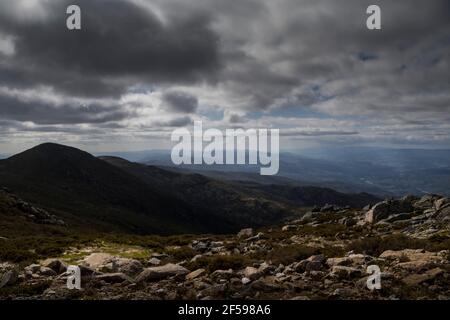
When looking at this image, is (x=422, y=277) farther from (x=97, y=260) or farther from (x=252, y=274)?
(x=97, y=260)

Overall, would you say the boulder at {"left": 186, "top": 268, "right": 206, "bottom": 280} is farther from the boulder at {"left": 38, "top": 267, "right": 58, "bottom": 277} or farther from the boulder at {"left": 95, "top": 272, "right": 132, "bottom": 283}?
the boulder at {"left": 38, "top": 267, "right": 58, "bottom": 277}

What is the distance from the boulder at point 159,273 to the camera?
17.2m

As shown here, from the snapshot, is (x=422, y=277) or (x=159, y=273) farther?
(x=159, y=273)

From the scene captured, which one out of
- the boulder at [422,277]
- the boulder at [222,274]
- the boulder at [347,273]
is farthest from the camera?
the boulder at [222,274]

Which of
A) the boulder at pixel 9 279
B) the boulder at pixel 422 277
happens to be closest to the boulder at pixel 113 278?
the boulder at pixel 9 279

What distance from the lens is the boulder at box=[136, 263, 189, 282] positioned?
1716 centimetres

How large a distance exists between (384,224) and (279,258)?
2248 cm

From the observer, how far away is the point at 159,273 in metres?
17.6

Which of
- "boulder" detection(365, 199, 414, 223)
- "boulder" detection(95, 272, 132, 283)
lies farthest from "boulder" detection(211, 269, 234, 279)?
"boulder" detection(365, 199, 414, 223)

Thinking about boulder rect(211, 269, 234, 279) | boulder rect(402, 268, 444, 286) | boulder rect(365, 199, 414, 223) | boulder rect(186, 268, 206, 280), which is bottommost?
boulder rect(365, 199, 414, 223)

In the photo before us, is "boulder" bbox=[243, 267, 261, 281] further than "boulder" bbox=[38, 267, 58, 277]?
No

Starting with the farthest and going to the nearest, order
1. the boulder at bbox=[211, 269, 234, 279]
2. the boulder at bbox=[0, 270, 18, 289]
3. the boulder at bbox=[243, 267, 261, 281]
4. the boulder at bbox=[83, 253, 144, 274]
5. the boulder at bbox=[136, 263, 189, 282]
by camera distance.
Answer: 1. the boulder at bbox=[83, 253, 144, 274]
2. the boulder at bbox=[0, 270, 18, 289]
3. the boulder at bbox=[136, 263, 189, 282]
4. the boulder at bbox=[211, 269, 234, 279]
5. the boulder at bbox=[243, 267, 261, 281]

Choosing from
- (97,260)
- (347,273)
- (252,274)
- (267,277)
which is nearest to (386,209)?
(347,273)

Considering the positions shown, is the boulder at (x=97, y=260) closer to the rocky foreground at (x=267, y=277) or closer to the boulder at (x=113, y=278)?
the rocky foreground at (x=267, y=277)
